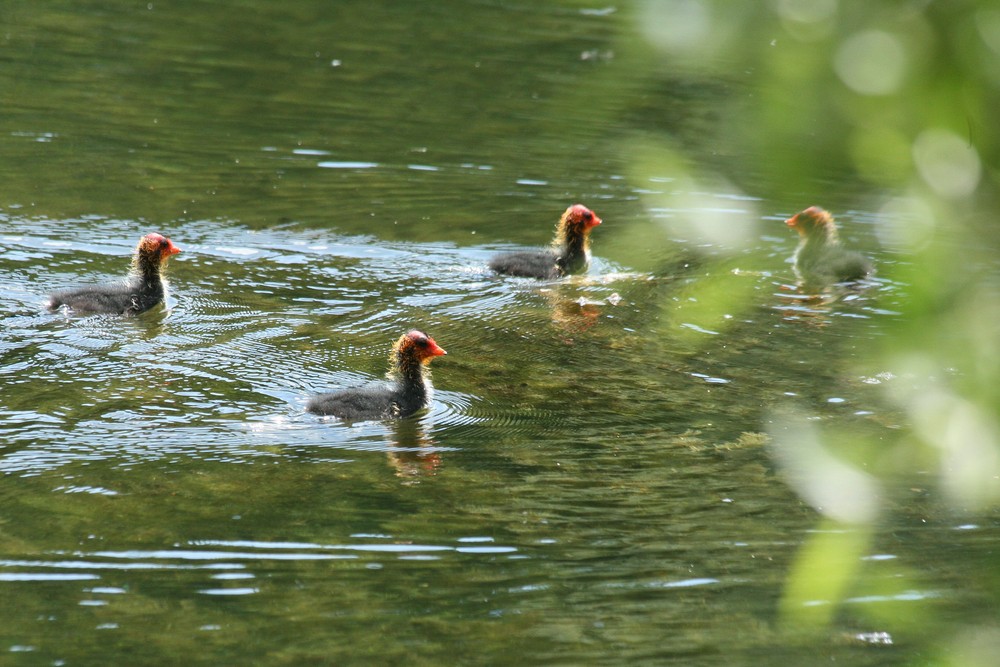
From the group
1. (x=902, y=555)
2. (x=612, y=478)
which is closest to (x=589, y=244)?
(x=612, y=478)

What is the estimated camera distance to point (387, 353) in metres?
8.44

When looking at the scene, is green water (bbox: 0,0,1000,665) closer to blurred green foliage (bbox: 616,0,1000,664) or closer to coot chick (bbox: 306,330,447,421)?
blurred green foliage (bbox: 616,0,1000,664)

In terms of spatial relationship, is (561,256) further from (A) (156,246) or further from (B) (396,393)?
(B) (396,393)

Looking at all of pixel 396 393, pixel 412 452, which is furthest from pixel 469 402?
pixel 412 452

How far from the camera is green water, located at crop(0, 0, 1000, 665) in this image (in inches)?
93.2

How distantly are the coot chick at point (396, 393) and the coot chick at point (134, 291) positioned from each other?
75.3 inches

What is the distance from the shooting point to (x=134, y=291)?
8.78 metres

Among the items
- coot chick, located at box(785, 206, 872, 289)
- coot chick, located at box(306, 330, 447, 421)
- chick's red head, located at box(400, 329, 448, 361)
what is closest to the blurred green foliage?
coot chick, located at box(306, 330, 447, 421)

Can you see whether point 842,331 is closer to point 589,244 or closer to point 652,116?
point 589,244

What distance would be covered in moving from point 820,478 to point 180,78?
1439 cm

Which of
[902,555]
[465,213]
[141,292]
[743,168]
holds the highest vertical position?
[465,213]

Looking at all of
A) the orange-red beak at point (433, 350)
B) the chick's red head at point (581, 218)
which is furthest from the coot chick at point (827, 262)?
the orange-red beak at point (433, 350)

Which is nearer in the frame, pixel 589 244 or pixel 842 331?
pixel 842 331

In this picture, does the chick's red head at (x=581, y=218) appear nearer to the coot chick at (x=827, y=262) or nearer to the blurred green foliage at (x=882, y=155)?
the coot chick at (x=827, y=262)
